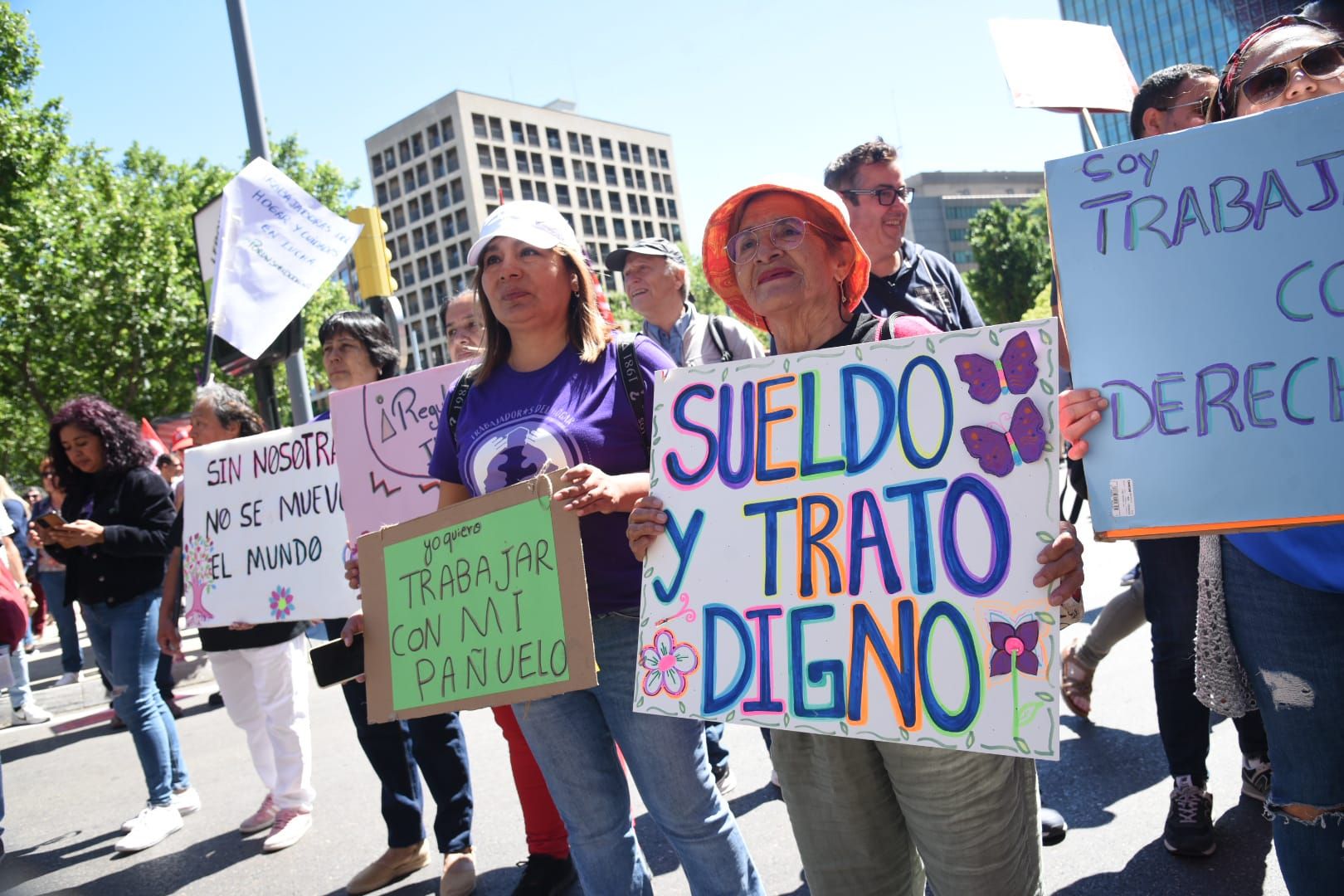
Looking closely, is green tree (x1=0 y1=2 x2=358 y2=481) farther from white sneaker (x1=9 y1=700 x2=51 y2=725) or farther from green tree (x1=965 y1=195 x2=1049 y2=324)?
green tree (x1=965 y1=195 x2=1049 y2=324)

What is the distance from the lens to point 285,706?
13.2ft

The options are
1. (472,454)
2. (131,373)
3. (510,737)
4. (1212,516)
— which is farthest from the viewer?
(131,373)

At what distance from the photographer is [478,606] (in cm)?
226

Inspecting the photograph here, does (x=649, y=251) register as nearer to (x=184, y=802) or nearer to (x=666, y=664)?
(x=666, y=664)

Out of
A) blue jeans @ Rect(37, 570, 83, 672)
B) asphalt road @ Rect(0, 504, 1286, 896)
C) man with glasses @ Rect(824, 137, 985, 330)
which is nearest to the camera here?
asphalt road @ Rect(0, 504, 1286, 896)

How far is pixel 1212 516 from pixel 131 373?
83.5ft

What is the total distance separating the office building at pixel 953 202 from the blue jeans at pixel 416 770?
9726 centimetres

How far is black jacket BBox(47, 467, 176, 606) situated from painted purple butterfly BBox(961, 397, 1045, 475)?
162 inches

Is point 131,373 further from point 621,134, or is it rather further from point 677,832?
point 621,134

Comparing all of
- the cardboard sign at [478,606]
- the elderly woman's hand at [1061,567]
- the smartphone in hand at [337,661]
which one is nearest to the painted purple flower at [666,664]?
the cardboard sign at [478,606]

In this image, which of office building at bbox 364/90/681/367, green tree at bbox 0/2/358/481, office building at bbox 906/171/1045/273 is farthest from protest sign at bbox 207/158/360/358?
office building at bbox 906/171/1045/273

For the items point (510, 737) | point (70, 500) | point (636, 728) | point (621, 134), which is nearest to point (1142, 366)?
point (636, 728)

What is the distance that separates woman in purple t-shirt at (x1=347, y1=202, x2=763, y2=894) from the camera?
2.16 m

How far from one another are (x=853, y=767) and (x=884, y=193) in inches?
78.1
